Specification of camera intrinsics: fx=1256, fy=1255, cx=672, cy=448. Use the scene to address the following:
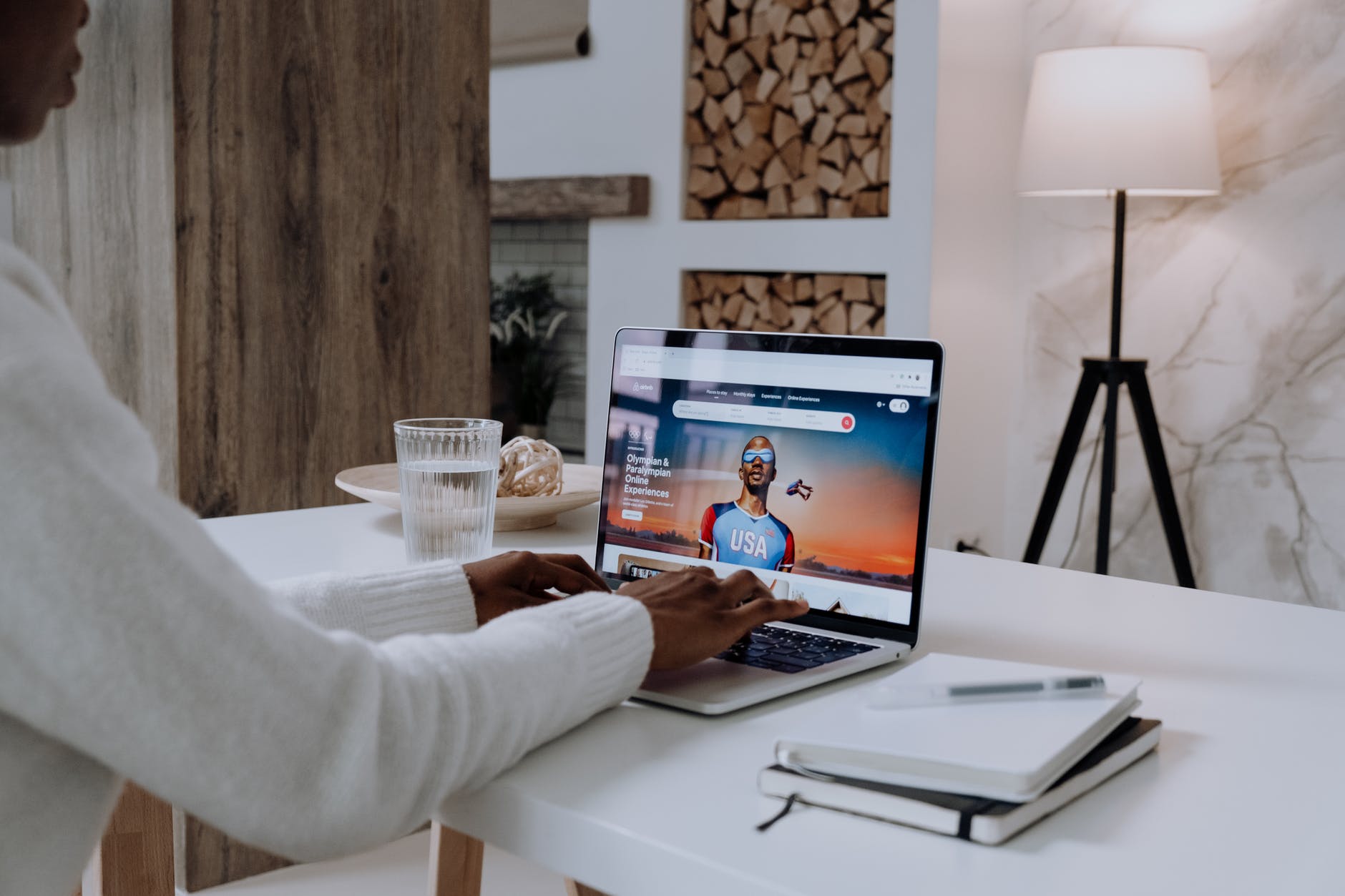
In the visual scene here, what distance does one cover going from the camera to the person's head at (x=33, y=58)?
0.65m

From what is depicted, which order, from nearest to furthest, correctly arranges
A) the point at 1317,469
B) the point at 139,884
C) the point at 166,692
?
1. the point at 166,692
2. the point at 139,884
3. the point at 1317,469

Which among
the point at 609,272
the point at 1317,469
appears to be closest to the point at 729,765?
the point at 1317,469

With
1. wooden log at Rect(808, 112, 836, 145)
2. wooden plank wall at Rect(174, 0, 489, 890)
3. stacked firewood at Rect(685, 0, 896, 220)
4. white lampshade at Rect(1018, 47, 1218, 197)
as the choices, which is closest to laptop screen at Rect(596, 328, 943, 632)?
wooden plank wall at Rect(174, 0, 489, 890)

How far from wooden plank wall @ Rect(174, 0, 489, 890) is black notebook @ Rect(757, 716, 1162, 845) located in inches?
65.6

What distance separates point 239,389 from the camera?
2.22 metres

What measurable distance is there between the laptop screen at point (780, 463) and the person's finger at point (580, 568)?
0.33ft

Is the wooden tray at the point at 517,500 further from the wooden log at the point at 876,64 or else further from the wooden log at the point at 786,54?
the wooden log at the point at 786,54

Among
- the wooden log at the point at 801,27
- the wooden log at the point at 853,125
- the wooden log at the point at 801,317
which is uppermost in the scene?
the wooden log at the point at 801,27

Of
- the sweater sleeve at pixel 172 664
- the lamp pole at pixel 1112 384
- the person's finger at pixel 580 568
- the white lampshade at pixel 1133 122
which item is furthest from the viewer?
the lamp pole at pixel 1112 384

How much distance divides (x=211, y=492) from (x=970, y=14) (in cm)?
217

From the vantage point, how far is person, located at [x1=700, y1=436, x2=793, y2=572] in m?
1.04

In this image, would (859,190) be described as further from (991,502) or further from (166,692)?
(166,692)

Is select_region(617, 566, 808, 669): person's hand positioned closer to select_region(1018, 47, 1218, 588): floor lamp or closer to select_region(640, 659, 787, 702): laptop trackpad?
select_region(640, 659, 787, 702): laptop trackpad

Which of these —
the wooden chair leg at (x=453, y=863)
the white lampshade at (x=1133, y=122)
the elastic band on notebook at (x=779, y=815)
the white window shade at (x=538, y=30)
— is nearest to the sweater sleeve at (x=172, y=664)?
the elastic band on notebook at (x=779, y=815)
